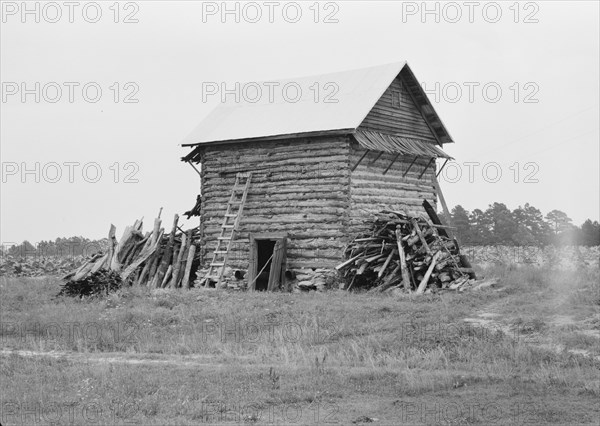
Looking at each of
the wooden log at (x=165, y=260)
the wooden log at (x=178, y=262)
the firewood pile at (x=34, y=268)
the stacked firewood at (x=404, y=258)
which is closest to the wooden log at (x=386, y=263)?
the stacked firewood at (x=404, y=258)

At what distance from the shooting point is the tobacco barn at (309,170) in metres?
29.1

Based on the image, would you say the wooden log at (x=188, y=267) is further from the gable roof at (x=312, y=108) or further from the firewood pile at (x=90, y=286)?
the gable roof at (x=312, y=108)

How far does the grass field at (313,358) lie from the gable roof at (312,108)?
6.35 metres

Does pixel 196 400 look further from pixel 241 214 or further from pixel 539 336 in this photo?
pixel 241 214

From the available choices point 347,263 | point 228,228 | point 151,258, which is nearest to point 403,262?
point 347,263

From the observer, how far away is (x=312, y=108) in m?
31.2

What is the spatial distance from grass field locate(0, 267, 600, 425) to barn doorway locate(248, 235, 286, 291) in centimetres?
208

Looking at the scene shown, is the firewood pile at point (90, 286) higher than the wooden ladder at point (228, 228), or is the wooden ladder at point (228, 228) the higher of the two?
the wooden ladder at point (228, 228)

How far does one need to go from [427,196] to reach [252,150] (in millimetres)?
6839

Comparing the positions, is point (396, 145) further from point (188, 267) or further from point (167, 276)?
point (167, 276)

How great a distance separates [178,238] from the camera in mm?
34875

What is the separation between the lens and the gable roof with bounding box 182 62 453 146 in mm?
29750

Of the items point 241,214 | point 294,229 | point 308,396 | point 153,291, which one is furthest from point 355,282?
point 308,396

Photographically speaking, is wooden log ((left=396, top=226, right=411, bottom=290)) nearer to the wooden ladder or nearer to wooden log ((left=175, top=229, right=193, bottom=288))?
the wooden ladder
